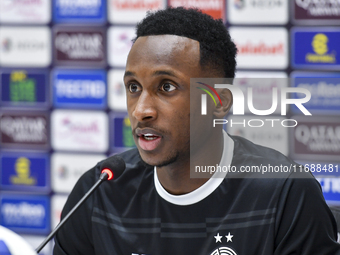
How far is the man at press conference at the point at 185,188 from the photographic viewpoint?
0.88m

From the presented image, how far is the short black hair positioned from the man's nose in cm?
14

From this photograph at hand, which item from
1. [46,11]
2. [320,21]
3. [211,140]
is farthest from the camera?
[46,11]

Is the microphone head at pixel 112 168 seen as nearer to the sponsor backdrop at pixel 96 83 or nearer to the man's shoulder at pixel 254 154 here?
the man's shoulder at pixel 254 154

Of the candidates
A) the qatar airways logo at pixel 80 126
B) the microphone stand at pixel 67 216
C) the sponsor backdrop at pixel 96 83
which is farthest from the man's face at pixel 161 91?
the qatar airways logo at pixel 80 126

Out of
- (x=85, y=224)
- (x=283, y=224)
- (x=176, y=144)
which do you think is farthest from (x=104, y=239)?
(x=283, y=224)

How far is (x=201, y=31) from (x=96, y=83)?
1166 millimetres

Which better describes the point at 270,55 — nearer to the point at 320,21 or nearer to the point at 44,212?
the point at 320,21

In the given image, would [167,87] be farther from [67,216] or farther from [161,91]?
[67,216]

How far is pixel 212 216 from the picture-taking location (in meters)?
0.96

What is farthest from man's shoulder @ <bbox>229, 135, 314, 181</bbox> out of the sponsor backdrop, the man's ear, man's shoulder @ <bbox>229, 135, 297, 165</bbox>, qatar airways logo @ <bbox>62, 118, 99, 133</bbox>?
qatar airways logo @ <bbox>62, 118, 99, 133</bbox>

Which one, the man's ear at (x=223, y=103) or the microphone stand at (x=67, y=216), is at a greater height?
the man's ear at (x=223, y=103)

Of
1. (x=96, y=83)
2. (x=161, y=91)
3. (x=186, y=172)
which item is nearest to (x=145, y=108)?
(x=161, y=91)

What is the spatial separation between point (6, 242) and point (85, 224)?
0.52 m

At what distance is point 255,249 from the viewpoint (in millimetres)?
910
